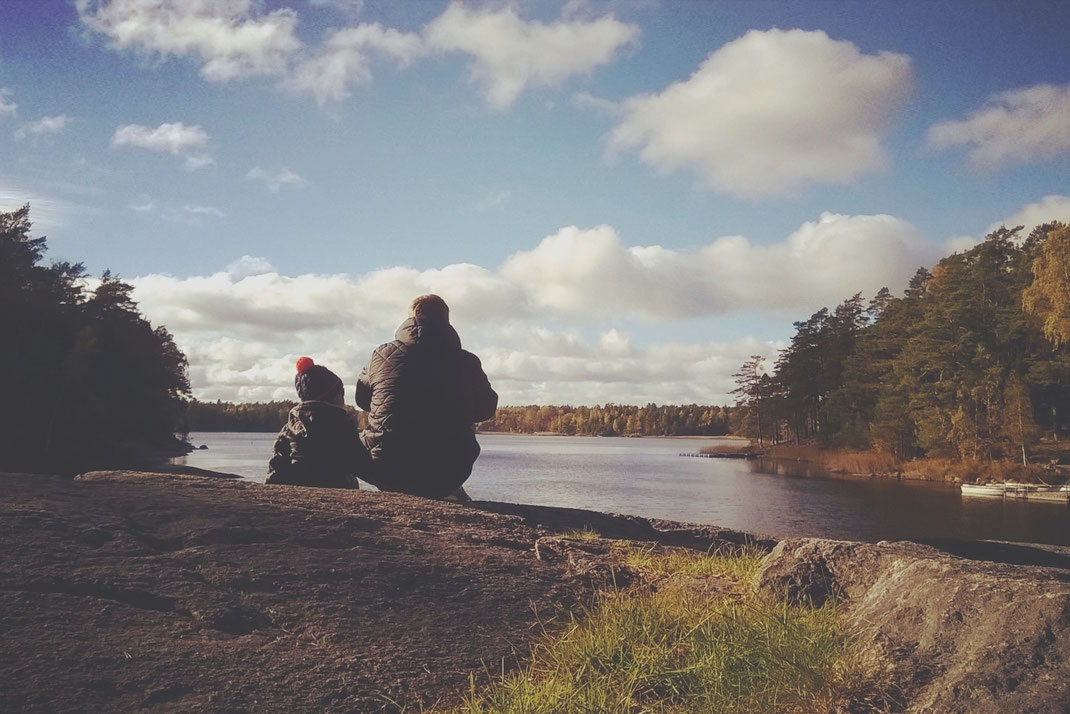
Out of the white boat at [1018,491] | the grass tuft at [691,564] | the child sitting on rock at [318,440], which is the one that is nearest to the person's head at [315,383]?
the child sitting on rock at [318,440]

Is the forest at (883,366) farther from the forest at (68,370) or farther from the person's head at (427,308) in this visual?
the person's head at (427,308)

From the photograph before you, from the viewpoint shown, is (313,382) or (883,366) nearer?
(313,382)

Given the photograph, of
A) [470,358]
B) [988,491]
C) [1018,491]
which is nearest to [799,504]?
[988,491]

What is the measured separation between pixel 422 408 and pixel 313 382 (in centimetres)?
107

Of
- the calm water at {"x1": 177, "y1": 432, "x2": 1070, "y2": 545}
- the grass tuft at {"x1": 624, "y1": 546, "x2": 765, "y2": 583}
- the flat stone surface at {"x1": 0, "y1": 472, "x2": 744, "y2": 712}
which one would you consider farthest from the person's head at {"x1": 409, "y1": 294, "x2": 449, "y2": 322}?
the calm water at {"x1": 177, "y1": 432, "x2": 1070, "y2": 545}

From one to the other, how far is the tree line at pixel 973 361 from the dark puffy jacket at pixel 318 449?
39.7 m

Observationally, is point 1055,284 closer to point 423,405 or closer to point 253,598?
point 423,405

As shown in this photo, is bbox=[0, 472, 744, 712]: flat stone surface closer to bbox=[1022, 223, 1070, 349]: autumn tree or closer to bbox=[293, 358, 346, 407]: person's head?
bbox=[293, 358, 346, 407]: person's head

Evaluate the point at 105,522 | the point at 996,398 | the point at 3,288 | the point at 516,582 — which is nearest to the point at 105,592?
the point at 105,522

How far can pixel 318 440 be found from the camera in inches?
269

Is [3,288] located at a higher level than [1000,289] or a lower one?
lower

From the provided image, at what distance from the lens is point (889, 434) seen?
5681 centimetres

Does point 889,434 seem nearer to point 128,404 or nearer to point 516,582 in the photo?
point 128,404

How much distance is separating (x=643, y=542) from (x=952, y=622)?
10.9 feet
